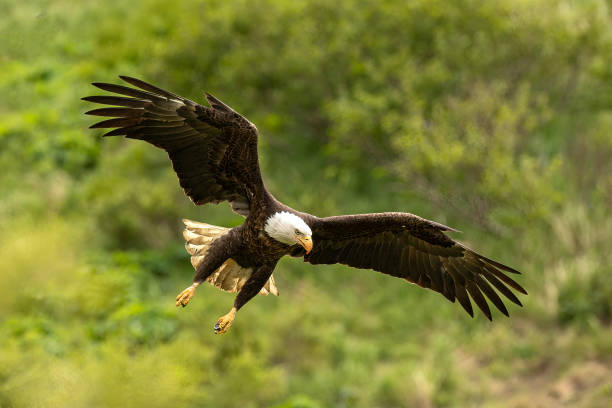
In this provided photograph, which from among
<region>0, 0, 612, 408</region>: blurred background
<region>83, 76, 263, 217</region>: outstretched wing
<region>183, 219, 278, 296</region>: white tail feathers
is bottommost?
<region>183, 219, 278, 296</region>: white tail feathers

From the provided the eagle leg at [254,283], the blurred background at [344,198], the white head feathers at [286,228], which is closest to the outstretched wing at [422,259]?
the eagle leg at [254,283]

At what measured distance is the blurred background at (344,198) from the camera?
13414 mm

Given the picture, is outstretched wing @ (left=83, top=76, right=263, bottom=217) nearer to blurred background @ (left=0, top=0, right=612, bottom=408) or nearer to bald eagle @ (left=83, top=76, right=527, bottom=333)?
bald eagle @ (left=83, top=76, right=527, bottom=333)

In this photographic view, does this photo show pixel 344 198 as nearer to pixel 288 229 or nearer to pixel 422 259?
pixel 422 259

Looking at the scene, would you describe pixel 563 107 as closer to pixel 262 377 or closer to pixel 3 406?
pixel 262 377

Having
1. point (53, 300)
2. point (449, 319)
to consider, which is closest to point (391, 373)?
point (449, 319)

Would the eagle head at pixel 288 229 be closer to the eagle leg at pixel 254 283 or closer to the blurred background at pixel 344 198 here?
the eagle leg at pixel 254 283

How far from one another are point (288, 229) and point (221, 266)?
98 cm

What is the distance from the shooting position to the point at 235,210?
7.56m

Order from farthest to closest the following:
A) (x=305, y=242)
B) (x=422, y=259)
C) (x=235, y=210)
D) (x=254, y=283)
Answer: (x=422, y=259) < (x=235, y=210) < (x=254, y=283) < (x=305, y=242)

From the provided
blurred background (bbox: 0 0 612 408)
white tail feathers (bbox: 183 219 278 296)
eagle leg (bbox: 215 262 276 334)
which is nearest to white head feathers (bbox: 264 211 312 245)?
eagle leg (bbox: 215 262 276 334)

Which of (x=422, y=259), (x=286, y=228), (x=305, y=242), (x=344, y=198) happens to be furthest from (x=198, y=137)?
(x=344, y=198)

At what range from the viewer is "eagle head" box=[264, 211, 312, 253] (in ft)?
22.7

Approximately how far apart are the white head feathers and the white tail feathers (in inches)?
27.6
